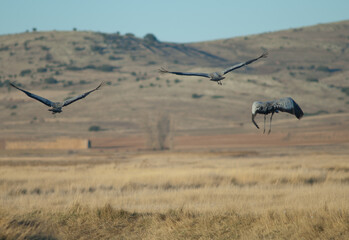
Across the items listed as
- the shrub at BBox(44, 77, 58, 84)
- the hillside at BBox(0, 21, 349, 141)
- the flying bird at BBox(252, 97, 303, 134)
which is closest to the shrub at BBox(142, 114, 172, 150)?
the hillside at BBox(0, 21, 349, 141)

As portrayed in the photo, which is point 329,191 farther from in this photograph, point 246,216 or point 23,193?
point 23,193

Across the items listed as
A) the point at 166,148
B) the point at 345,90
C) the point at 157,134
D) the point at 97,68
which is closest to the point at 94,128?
the point at 166,148

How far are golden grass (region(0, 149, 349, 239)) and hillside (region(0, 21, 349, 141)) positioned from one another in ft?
146

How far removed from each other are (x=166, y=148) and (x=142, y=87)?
6027 cm

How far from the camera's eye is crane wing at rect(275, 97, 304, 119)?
34.3ft

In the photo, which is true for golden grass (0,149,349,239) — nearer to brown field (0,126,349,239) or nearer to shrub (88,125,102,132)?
brown field (0,126,349,239)

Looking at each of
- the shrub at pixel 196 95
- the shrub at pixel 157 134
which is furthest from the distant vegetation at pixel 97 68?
the shrub at pixel 157 134

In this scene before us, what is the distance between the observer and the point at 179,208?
22.8 metres

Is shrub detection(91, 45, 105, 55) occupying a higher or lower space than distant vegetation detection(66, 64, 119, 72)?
higher

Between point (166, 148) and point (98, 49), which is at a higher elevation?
point (98, 49)

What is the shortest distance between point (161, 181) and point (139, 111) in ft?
277

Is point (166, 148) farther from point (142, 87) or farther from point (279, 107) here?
point (279, 107)

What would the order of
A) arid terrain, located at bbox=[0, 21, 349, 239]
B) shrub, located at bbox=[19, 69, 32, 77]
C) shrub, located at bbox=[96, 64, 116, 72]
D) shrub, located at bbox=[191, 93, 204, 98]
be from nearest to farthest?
arid terrain, located at bbox=[0, 21, 349, 239] → shrub, located at bbox=[191, 93, 204, 98] → shrub, located at bbox=[19, 69, 32, 77] → shrub, located at bbox=[96, 64, 116, 72]

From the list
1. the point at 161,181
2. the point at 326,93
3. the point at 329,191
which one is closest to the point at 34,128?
the point at 326,93
